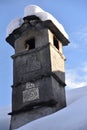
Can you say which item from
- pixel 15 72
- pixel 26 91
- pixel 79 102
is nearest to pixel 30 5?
pixel 15 72

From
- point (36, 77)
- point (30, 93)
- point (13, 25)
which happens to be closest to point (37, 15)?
point (13, 25)

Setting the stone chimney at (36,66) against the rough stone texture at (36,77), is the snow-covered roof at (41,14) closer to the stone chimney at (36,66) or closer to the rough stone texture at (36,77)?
the stone chimney at (36,66)

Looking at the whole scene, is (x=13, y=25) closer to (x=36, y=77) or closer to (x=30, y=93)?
(x=36, y=77)

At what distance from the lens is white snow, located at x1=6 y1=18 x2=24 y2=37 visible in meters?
15.1

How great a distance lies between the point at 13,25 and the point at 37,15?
4.00 feet

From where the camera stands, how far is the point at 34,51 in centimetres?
1434

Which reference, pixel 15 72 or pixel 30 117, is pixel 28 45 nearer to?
pixel 15 72

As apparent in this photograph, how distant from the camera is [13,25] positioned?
50.1 feet

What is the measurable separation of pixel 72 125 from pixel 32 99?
10.1 meters

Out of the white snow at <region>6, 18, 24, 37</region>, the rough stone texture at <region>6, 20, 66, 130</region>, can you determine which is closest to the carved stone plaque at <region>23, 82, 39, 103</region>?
the rough stone texture at <region>6, 20, 66, 130</region>

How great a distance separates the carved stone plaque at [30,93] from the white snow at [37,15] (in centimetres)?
281

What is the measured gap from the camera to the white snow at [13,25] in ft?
49.6

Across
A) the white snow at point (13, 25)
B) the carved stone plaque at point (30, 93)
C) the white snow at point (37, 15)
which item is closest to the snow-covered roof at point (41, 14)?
the white snow at point (37, 15)

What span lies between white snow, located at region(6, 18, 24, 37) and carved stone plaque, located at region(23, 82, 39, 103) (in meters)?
2.77
